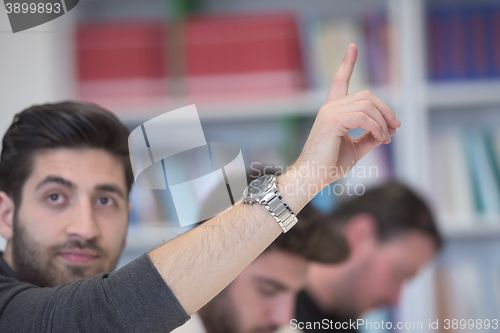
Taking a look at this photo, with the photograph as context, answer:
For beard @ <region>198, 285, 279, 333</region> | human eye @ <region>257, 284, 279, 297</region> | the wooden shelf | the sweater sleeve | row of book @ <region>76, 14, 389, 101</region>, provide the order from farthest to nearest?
the wooden shelf
row of book @ <region>76, 14, 389, 101</region>
human eye @ <region>257, 284, 279, 297</region>
beard @ <region>198, 285, 279, 333</region>
the sweater sleeve

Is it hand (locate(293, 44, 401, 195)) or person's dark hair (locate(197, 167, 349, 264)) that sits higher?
hand (locate(293, 44, 401, 195))

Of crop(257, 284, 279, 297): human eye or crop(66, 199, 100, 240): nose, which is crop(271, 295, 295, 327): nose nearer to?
crop(257, 284, 279, 297): human eye

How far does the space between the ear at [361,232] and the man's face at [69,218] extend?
91cm

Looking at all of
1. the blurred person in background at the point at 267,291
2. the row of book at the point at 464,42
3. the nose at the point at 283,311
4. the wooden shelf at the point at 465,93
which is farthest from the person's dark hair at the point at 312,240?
the row of book at the point at 464,42

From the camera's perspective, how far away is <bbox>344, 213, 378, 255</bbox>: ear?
1.43 m

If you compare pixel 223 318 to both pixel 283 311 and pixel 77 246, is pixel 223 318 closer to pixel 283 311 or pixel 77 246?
pixel 283 311

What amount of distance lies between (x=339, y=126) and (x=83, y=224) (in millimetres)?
387

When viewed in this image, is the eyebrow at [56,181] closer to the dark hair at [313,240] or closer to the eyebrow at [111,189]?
the eyebrow at [111,189]

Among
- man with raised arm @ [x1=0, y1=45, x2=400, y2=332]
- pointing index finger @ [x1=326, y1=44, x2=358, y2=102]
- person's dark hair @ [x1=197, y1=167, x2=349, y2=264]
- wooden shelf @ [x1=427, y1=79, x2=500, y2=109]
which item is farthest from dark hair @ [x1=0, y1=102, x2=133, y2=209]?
wooden shelf @ [x1=427, y1=79, x2=500, y2=109]

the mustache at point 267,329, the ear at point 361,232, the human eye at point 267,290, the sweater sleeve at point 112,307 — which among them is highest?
the sweater sleeve at point 112,307

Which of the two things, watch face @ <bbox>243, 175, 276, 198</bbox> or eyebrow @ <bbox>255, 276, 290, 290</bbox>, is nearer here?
watch face @ <bbox>243, 175, 276, 198</bbox>

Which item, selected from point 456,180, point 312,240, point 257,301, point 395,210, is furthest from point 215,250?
point 456,180

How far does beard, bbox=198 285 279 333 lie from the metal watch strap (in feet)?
1.06

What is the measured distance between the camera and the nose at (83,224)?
623mm
